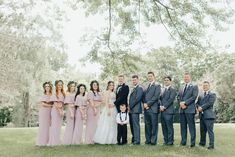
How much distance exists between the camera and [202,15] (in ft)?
54.1

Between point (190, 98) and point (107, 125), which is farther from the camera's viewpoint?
point (107, 125)

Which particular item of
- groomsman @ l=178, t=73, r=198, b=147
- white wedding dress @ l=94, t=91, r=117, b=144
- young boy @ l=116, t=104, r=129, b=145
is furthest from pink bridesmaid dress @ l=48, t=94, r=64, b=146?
groomsman @ l=178, t=73, r=198, b=147

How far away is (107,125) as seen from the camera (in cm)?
1311

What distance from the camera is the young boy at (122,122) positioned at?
502 inches

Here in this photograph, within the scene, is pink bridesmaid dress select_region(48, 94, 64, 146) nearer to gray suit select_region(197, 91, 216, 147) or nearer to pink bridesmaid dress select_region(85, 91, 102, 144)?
pink bridesmaid dress select_region(85, 91, 102, 144)

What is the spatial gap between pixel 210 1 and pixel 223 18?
80 cm

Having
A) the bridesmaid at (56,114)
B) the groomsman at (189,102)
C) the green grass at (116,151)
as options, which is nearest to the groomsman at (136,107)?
the green grass at (116,151)

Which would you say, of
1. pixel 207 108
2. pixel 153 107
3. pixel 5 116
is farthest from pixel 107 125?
pixel 5 116

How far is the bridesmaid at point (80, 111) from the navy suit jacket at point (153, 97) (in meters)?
1.90

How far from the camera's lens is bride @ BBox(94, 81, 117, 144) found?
42.5ft

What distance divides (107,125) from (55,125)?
5.16 ft

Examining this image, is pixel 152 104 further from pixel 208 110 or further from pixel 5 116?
pixel 5 116

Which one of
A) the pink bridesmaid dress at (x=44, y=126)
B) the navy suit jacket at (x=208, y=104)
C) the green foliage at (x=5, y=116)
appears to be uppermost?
the navy suit jacket at (x=208, y=104)

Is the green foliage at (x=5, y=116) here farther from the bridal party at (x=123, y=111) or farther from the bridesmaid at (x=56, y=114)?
the bridesmaid at (x=56, y=114)
